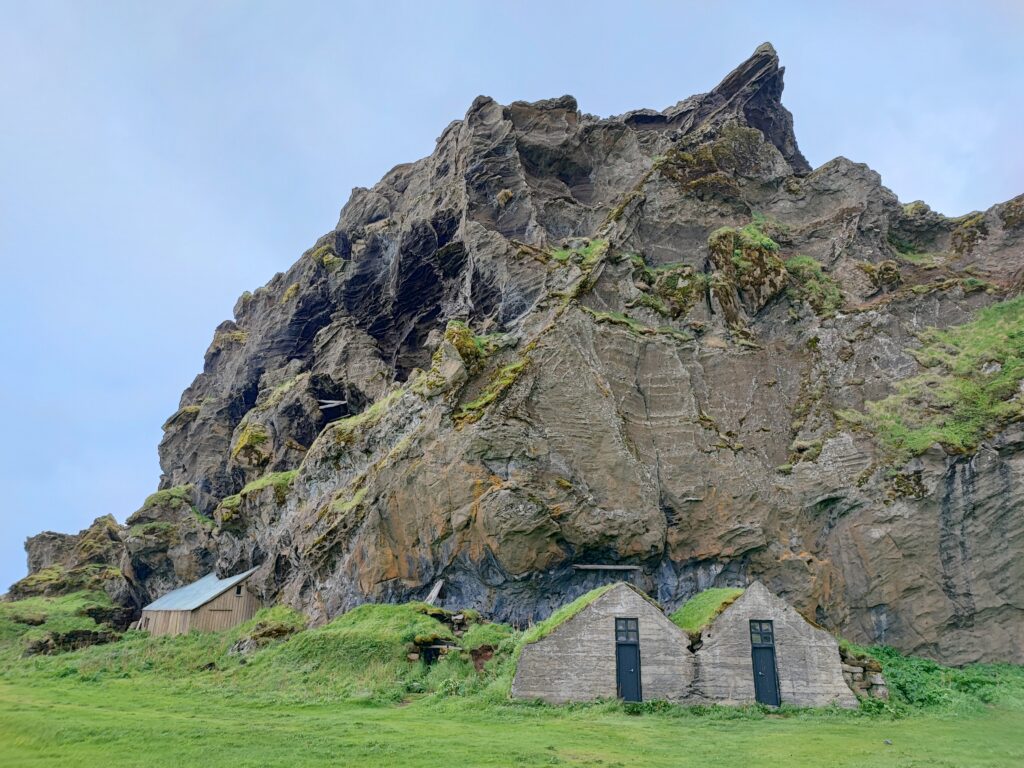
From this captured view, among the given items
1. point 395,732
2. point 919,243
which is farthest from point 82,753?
point 919,243

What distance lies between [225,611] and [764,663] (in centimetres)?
3087

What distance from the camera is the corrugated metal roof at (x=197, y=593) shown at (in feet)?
137

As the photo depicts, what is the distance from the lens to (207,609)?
4147 cm

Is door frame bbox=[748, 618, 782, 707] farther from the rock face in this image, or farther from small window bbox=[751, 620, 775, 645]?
the rock face

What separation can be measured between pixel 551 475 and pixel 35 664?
986 inches

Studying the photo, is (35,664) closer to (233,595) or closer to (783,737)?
(233,595)

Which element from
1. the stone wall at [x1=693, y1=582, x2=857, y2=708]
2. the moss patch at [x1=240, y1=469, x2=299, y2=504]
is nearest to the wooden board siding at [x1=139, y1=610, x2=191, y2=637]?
the moss patch at [x1=240, y1=469, x2=299, y2=504]

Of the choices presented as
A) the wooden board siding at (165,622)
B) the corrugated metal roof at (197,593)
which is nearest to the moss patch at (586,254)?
the corrugated metal roof at (197,593)

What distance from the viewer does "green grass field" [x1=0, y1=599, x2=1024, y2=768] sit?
50.5 ft

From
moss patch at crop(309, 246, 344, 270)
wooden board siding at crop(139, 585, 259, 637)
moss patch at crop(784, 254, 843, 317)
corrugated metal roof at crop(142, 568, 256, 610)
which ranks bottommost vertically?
wooden board siding at crop(139, 585, 259, 637)

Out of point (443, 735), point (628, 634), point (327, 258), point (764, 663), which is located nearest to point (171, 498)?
Result: point (327, 258)

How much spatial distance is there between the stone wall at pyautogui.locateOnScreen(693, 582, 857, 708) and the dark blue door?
6.9 inches

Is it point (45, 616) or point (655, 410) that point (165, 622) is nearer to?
point (45, 616)

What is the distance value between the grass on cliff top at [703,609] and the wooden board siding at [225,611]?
2596cm
